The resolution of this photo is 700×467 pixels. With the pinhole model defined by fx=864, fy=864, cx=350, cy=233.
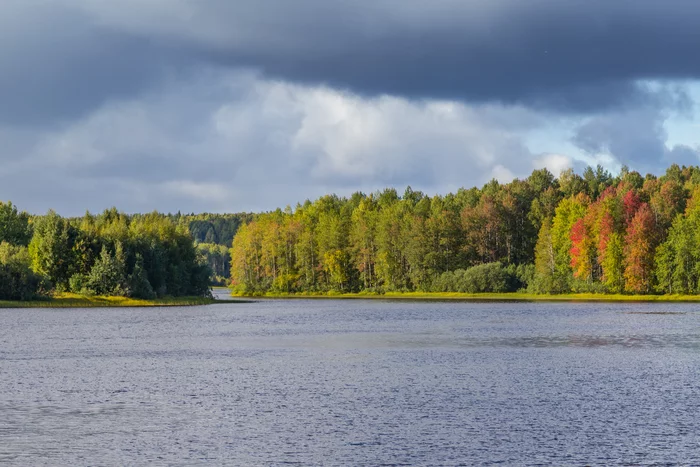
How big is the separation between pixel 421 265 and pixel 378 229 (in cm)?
1615

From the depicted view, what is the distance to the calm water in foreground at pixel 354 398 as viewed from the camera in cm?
2936

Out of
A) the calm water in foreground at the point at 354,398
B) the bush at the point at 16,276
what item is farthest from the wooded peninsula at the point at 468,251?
the calm water in foreground at the point at 354,398

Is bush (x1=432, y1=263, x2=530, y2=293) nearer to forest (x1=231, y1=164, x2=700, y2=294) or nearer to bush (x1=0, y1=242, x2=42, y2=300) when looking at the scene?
forest (x1=231, y1=164, x2=700, y2=294)

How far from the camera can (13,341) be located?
241 feet

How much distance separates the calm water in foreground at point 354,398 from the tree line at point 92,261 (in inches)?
2507

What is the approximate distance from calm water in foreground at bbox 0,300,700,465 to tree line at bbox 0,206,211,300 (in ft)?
209

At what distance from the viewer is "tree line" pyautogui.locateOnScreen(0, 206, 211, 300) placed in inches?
5448

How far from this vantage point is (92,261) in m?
148

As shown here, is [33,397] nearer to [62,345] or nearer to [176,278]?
[62,345]

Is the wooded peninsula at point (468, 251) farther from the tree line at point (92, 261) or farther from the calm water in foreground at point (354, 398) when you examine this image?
the calm water in foreground at point (354, 398)

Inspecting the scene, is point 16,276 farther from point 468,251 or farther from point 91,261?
point 468,251

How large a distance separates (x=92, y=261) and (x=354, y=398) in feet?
380

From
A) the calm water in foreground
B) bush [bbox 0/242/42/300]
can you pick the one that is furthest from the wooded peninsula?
the calm water in foreground

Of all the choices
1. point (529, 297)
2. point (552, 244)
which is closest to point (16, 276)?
point (529, 297)
